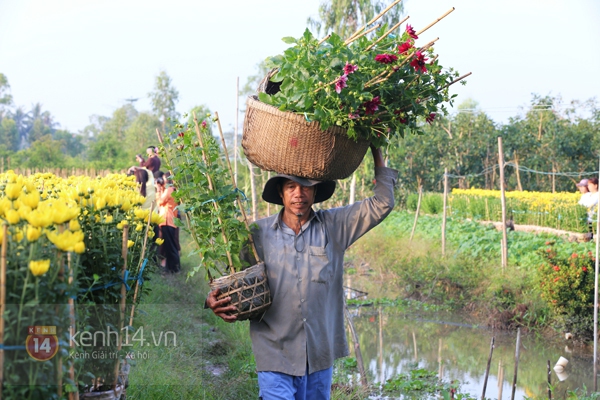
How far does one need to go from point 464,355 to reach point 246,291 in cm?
581

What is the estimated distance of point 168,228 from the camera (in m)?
9.26

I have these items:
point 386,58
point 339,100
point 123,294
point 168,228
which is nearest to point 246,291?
point 123,294

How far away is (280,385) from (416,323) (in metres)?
6.68

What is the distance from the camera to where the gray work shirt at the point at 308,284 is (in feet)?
10.1

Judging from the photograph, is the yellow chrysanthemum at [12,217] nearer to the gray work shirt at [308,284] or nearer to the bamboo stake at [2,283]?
the bamboo stake at [2,283]

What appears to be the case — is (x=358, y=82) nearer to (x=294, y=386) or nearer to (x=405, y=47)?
(x=405, y=47)

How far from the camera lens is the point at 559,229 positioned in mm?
14016

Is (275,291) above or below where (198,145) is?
below

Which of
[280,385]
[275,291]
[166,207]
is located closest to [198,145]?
[275,291]

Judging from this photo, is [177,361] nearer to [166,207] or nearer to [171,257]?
[166,207]

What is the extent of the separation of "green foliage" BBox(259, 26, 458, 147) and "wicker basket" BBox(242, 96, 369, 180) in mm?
52

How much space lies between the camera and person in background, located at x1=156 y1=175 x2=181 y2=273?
8.76 m

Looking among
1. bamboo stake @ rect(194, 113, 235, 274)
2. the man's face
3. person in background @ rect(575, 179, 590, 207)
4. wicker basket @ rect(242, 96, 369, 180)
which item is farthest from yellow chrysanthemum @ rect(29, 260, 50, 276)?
person in background @ rect(575, 179, 590, 207)

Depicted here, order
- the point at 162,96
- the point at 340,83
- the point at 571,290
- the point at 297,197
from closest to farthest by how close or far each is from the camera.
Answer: the point at 340,83
the point at 297,197
the point at 571,290
the point at 162,96
